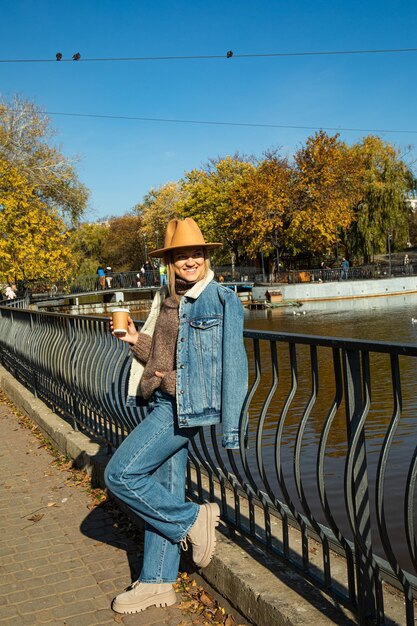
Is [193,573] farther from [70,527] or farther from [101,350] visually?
[101,350]

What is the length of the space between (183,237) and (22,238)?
1120 inches

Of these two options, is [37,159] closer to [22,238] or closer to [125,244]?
[22,238]

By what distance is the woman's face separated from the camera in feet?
11.6

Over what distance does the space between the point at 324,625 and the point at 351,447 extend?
74 cm

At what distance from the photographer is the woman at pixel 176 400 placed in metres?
3.34

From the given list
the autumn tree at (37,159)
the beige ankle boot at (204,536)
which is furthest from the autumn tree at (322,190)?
the beige ankle boot at (204,536)

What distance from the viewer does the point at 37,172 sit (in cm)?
4094

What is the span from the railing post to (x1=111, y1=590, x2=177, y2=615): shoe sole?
1217 mm

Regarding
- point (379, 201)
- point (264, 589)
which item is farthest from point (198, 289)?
point (379, 201)

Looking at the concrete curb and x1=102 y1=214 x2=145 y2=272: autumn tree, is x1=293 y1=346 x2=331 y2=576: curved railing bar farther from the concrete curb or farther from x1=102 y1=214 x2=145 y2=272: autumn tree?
x1=102 y1=214 x2=145 y2=272: autumn tree

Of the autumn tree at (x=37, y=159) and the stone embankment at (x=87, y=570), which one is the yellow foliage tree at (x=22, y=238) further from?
the stone embankment at (x=87, y=570)

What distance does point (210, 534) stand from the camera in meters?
3.66

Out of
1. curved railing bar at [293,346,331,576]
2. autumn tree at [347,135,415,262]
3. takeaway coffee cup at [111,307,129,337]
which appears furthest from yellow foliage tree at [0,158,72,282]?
autumn tree at [347,135,415,262]

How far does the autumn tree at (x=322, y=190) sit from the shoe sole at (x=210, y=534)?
50004 millimetres
